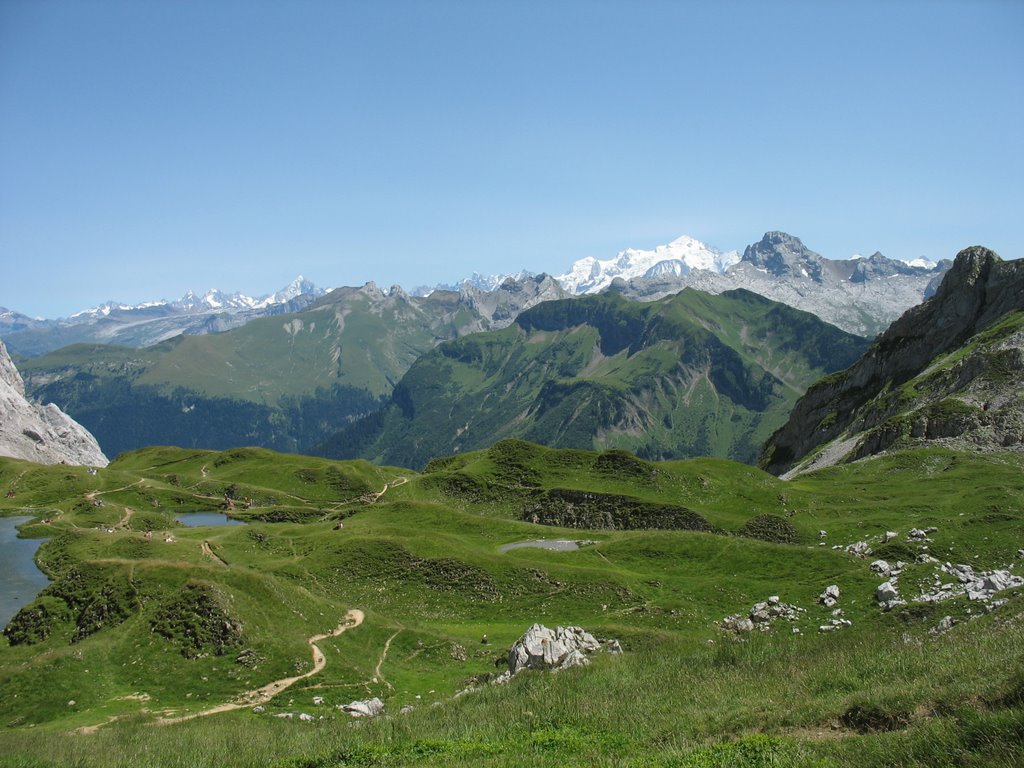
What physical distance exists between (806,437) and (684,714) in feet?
578

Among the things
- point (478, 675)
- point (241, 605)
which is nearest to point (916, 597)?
point (478, 675)

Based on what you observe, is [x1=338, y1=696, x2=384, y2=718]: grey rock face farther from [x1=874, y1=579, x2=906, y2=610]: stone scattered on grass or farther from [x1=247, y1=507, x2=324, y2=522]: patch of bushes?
[x1=247, y1=507, x2=324, y2=522]: patch of bushes

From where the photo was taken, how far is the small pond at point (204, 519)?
335 feet

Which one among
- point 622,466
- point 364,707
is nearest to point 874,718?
point 364,707

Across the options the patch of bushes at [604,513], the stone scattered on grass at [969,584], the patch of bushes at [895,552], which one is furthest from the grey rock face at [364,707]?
the patch of bushes at [604,513]

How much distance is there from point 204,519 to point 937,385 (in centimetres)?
14448

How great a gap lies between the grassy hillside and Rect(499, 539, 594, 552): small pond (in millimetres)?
1910

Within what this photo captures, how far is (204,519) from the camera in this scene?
347ft

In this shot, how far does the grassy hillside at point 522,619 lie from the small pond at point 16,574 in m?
2.66

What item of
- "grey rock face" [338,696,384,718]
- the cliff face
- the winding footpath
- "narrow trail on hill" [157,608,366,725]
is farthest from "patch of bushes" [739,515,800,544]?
"grey rock face" [338,696,384,718]

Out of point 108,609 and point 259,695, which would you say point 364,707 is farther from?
point 108,609

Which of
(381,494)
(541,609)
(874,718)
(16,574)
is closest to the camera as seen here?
(874,718)

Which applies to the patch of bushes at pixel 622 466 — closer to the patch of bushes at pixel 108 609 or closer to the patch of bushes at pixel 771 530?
the patch of bushes at pixel 771 530

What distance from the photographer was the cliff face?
119500mm
